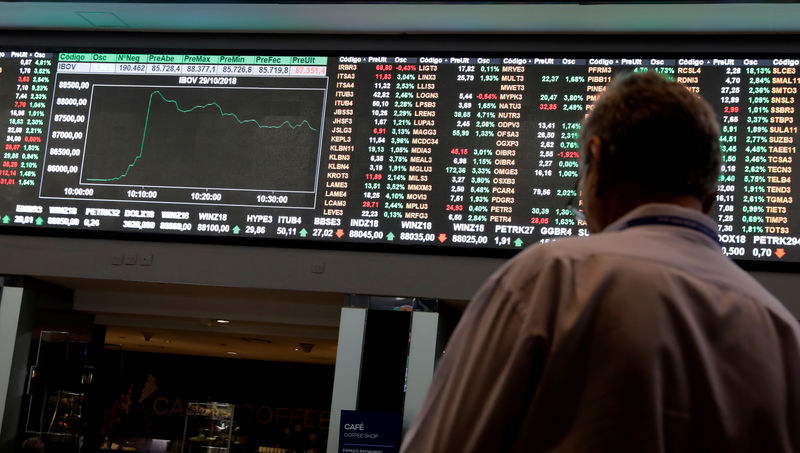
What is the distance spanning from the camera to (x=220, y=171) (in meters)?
5.05

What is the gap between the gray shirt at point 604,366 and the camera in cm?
80

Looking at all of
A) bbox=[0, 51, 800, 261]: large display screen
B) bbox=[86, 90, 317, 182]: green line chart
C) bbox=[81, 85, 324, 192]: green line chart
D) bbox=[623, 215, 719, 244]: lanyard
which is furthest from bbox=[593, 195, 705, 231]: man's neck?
bbox=[86, 90, 317, 182]: green line chart

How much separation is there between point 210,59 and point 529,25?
6.07 ft

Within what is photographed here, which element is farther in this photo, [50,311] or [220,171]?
[50,311]

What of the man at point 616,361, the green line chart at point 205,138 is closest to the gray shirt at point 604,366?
the man at point 616,361

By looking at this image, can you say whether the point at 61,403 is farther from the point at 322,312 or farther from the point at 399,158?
the point at 399,158

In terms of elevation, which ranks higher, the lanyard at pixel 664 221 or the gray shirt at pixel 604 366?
the lanyard at pixel 664 221

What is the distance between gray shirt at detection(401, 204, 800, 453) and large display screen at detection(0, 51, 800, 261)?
3.87 meters

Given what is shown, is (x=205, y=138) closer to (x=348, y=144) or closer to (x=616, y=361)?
(x=348, y=144)

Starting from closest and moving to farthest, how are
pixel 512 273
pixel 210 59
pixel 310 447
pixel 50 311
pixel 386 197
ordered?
pixel 512 273 → pixel 386 197 → pixel 210 59 → pixel 50 311 → pixel 310 447

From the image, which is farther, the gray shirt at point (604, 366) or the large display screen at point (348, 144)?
the large display screen at point (348, 144)

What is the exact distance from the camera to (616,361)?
2.65 feet

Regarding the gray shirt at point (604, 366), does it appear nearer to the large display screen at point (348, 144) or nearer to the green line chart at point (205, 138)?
the large display screen at point (348, 144)

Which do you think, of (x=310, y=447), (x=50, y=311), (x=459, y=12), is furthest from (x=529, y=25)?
(x=310, y=447)
